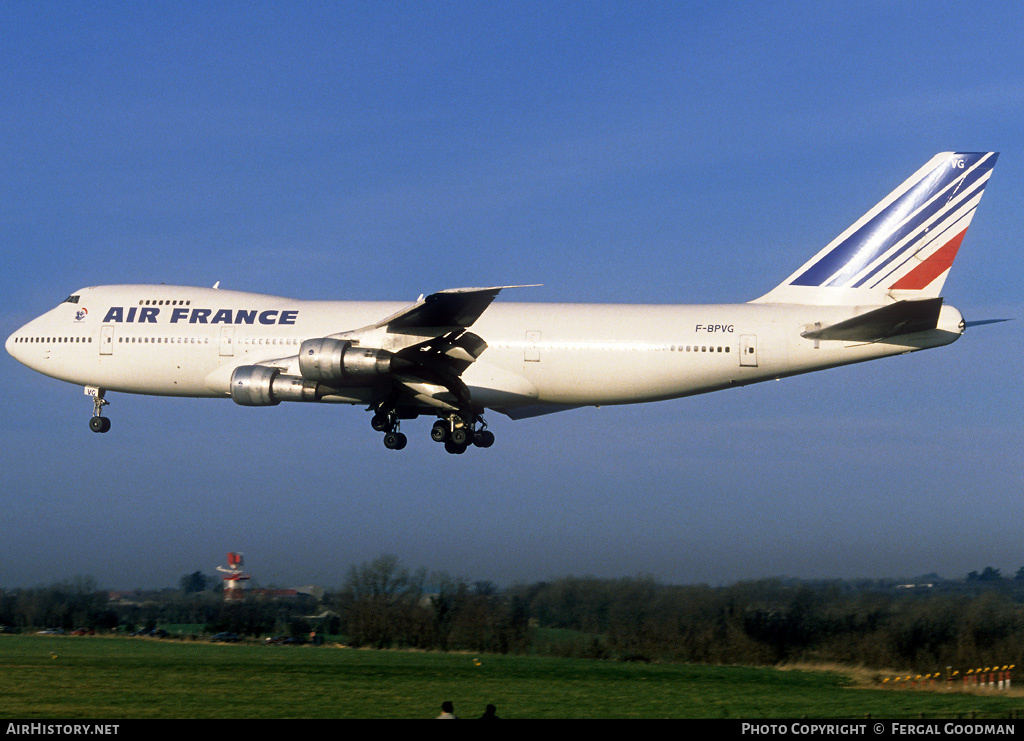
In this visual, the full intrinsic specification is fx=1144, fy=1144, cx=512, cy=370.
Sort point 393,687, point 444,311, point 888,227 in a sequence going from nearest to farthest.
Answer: point 393,687 < point 444,311 < point 888,227

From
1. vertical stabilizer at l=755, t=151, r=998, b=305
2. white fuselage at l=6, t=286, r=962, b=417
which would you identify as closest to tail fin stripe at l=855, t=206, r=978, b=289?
vertical stabilizer at l=755, t=151, r=998, b=305

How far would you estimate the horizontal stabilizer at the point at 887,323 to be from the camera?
29375 millimetres

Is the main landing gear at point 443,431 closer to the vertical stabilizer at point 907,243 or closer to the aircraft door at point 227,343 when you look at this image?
the aircraft door at point 227,343

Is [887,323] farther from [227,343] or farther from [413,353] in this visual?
[227,343]

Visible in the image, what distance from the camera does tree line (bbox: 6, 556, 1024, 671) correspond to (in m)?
Result: 39.2

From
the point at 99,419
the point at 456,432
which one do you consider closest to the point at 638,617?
the point at 456,432

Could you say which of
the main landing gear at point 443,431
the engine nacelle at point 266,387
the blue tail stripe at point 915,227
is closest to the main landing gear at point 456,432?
the main landing gear at point 443,431

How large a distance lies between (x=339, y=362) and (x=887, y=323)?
14974mm

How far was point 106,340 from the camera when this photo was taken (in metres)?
37.6

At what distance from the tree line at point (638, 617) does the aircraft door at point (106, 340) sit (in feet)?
40.3

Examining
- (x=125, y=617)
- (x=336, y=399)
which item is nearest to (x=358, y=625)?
(x=125, y=617)
